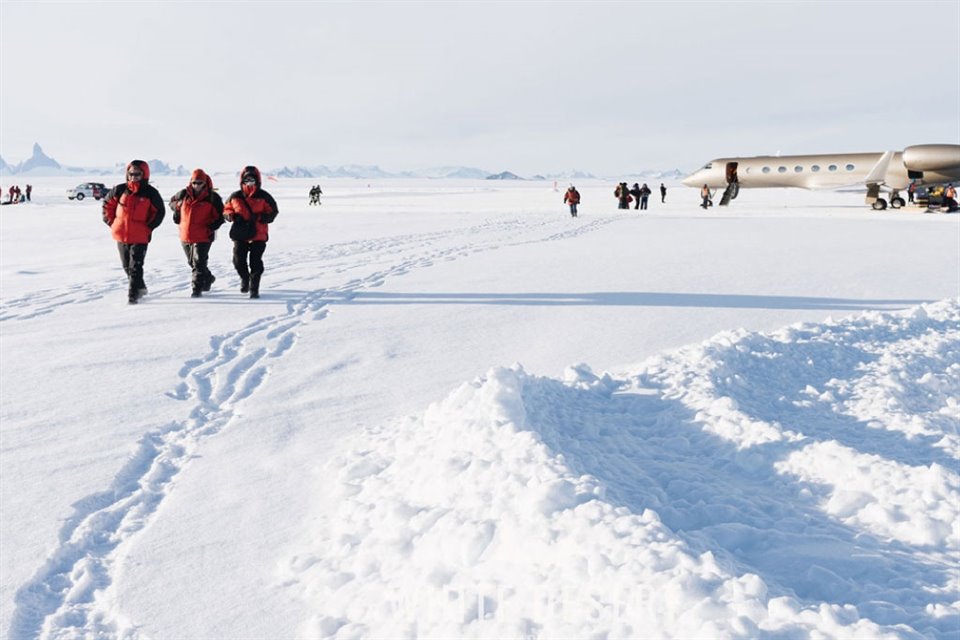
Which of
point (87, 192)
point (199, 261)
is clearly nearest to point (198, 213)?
point (199, 261)

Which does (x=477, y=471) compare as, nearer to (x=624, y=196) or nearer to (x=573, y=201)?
(x=573, y=201)

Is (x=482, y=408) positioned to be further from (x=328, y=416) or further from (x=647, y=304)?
(x=647, y=304)

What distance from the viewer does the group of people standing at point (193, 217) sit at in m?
8.68

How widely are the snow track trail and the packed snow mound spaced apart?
0.79 metres

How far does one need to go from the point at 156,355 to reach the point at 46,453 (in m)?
2.36

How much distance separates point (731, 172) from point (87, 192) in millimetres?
41544

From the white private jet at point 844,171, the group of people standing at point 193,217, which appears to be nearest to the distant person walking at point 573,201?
the white private jet at point 844,171

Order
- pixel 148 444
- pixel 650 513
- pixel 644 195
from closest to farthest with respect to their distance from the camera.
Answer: pixel 650 513 < pixel 148 444 < pixel 644 195

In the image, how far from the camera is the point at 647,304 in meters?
9.31

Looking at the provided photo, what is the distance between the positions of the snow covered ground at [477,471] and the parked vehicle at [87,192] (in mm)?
47204

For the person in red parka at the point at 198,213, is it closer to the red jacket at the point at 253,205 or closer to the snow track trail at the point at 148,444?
the red jacket at the point at 253,205

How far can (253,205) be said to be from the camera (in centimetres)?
902

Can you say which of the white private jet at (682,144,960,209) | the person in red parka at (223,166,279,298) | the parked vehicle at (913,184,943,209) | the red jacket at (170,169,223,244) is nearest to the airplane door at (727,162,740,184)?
the white private jet at (682,144,960,209)

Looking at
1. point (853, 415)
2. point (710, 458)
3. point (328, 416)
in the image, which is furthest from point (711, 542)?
point (328, 416)
